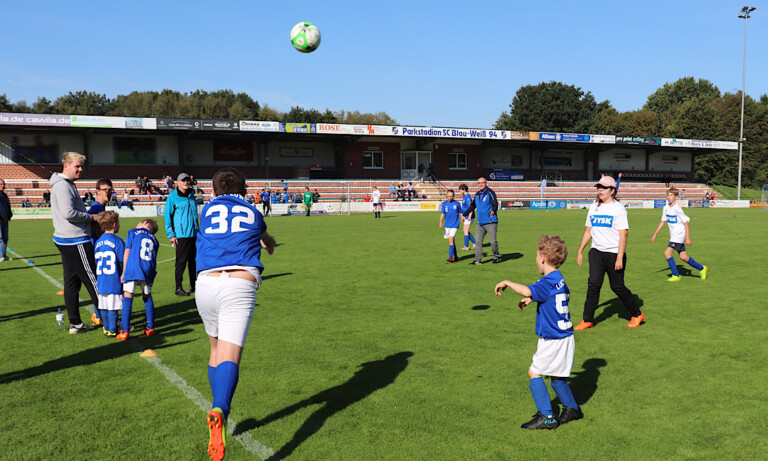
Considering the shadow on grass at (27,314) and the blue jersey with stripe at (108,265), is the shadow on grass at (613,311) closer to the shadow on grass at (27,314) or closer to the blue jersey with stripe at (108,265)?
the blue jersey with stripe at (108,265)

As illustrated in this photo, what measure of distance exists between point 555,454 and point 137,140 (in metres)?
46.1

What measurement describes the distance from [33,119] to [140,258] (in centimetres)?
3945

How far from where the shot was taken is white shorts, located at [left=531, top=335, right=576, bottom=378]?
157 inches

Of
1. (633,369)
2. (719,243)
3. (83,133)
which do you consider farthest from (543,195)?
(633,369)

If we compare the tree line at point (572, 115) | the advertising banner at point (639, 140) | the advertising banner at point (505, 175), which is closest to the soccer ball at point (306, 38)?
the advertising banner at point (505, 175)

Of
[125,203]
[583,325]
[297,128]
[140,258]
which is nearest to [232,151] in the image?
[297,128]

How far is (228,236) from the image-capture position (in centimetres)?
368

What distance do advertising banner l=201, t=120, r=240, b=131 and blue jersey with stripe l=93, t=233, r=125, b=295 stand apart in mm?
37215

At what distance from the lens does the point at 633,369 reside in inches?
212

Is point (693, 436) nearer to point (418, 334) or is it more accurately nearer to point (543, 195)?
point (418, 334)

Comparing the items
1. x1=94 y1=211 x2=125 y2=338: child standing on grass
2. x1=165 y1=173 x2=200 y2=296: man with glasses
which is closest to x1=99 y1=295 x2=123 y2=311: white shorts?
x1=94 y1=211 x2=125 y2=338: child standing on grass

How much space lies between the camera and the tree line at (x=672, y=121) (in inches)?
2965

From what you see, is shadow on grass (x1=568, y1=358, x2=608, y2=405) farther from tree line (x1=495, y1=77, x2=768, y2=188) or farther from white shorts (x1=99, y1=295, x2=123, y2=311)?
tree line (x1=495, y1=77, x2=768, y2=188)

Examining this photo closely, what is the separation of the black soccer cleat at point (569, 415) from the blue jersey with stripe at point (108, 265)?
5.27 m
